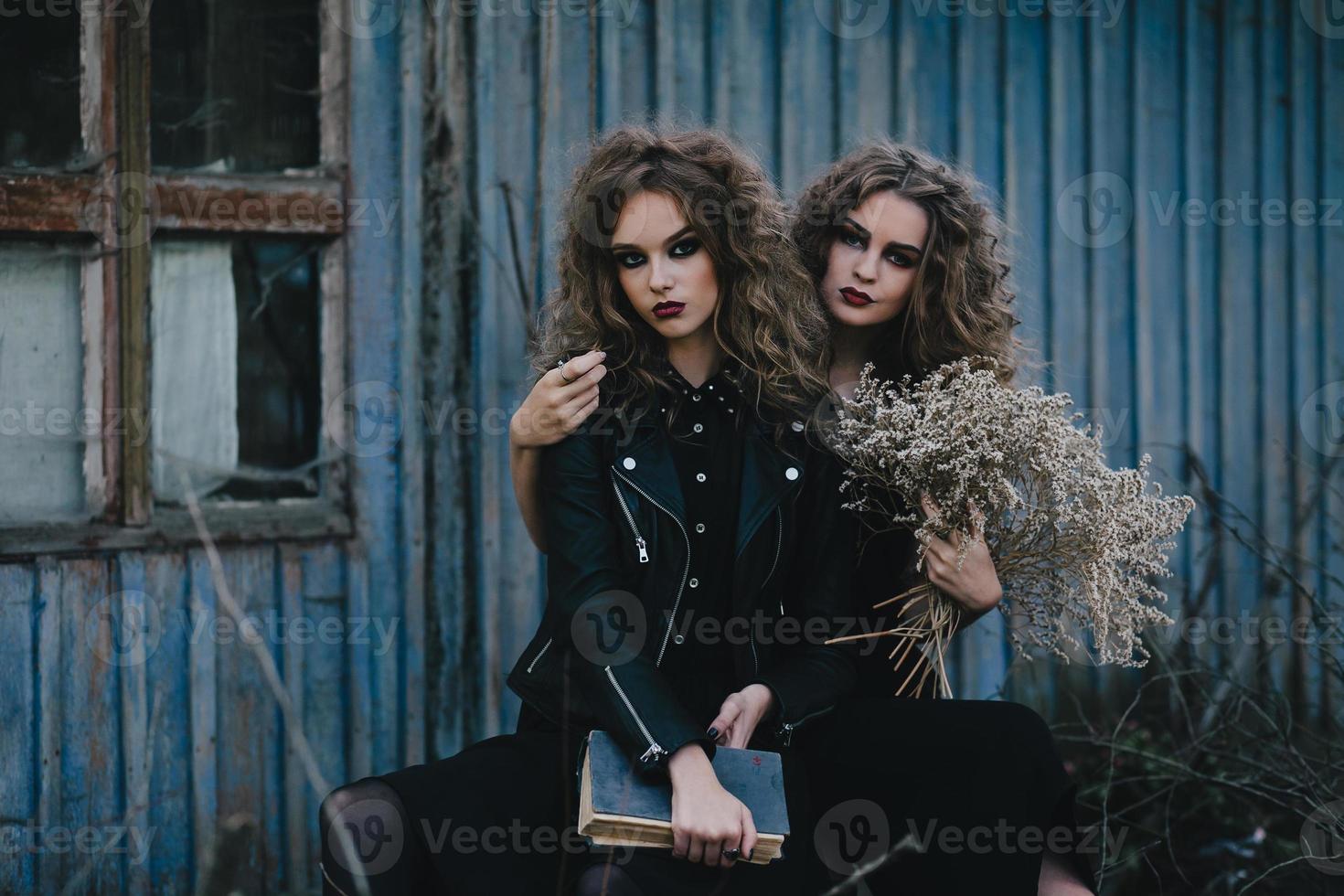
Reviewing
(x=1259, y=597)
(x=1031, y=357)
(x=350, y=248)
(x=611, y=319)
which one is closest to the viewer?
(x=611, y=319)

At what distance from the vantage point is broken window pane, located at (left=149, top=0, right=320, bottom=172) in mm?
3408

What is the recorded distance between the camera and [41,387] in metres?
3.33

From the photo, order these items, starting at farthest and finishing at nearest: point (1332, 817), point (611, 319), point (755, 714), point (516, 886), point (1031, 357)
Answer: point (1031, 357)
point (1332, 817)
point (611, 319)
point (755, 714)
point (516, 886)

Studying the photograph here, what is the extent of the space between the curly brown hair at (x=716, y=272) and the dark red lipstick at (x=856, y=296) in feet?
0.47

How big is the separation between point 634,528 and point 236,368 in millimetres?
1663

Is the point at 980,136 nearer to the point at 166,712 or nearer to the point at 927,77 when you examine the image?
the point at 927,77

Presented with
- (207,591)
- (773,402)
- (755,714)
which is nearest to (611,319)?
(773,402)

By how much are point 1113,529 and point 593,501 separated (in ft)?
3.79

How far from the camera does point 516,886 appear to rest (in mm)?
2246

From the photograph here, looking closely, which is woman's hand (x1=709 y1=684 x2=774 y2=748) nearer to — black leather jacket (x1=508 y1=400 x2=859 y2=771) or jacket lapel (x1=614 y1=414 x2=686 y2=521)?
black leather jacket (x1=508 y1=400 x2=859 y2=771)

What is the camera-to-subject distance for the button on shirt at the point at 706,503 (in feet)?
8.32

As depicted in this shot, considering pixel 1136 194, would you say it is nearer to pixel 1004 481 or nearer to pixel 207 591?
pixel 1004 481

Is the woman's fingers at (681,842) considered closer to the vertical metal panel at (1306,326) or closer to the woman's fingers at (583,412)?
the woman's fingers at (583,412)

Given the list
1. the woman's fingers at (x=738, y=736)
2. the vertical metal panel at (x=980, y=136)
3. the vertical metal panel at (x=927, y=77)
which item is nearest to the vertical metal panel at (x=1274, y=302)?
the vertical metal panel at (x=980, y=136)
